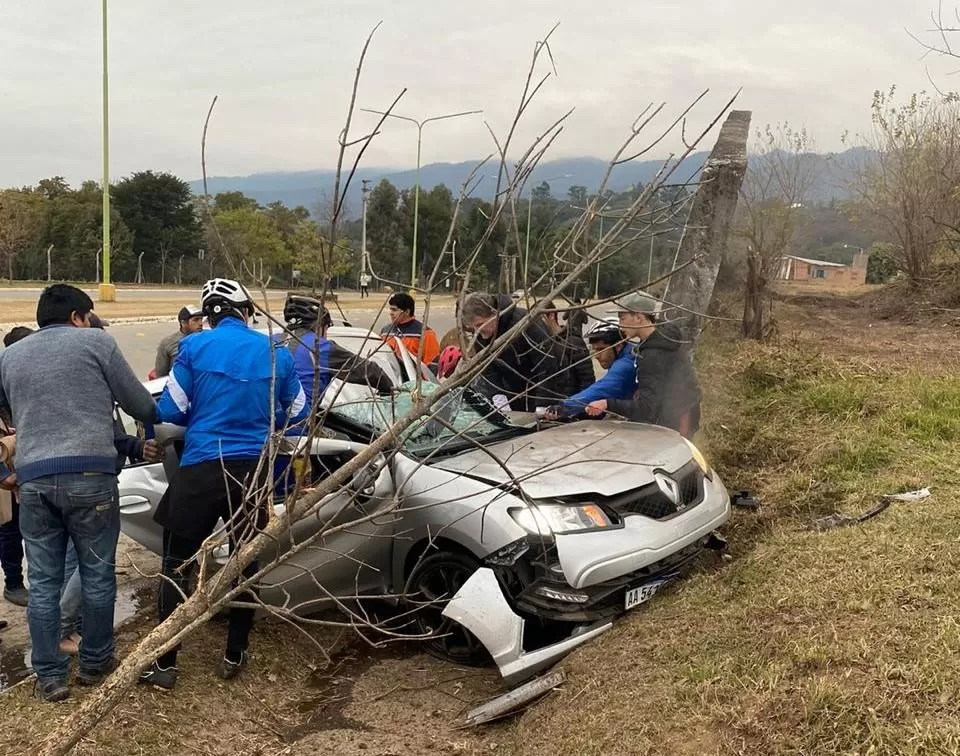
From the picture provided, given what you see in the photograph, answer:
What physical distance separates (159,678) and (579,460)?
221cm

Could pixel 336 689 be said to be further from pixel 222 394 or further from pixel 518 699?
pixel 222 394

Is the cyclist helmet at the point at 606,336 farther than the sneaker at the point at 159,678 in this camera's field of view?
Yes

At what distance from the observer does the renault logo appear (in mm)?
4109

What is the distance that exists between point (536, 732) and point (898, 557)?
6.17 feet

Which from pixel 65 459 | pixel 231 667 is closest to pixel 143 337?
pixel 231 667

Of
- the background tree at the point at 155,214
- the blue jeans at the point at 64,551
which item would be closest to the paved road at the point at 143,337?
the blue jeans at the point at 64,551

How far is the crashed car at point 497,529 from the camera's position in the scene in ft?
11.7

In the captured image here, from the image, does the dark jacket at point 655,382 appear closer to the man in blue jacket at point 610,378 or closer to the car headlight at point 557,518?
the man in blue jacket at point 610,378

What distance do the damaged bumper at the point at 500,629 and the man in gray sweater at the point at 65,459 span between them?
5.21ft

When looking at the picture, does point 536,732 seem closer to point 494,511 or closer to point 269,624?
point 494,511

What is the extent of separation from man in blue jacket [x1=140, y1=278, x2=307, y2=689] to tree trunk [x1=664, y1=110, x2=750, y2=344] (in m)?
4.87

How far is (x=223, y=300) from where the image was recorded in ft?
12.3

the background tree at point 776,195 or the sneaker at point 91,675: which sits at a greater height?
the background tree at point 776,195

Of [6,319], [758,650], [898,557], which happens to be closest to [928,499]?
[898,557]
